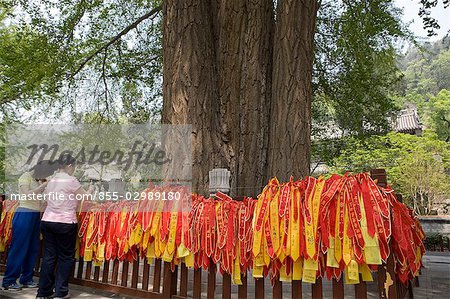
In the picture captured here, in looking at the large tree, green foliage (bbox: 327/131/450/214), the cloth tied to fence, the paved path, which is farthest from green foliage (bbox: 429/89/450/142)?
the paved path

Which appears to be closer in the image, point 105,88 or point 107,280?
point 107,280

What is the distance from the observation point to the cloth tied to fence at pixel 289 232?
303cm

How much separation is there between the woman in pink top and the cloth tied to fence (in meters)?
0.55

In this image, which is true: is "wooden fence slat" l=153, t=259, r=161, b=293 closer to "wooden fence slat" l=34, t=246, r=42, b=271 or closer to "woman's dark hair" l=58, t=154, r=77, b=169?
"woman's dark hair" l=58, t=154, r=77, b=169

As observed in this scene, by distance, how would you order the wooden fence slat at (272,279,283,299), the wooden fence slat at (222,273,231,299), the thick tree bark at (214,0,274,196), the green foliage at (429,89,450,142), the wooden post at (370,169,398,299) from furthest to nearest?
the green foliage at (429,89,450,142)
the thick tree bark at (214,0,274,196)
the wooden fence slat at (222,273,231,299)
the wooden fence slat at (272,279,283,299)
the wooden post at (370,169,398,299)

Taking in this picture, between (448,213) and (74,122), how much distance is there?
16324 mm

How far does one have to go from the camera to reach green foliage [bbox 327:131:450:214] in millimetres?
16797

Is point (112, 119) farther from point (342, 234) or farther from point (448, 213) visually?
point (448, 213)

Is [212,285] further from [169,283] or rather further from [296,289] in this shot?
[296,289]

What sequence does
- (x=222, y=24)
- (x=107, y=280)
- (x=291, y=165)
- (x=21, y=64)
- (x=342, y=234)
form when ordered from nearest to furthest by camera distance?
(x=342, y=234)
(x=107, y=280)
(x=291, y=165)
(x=222, y=24)
(x=21, y=64)

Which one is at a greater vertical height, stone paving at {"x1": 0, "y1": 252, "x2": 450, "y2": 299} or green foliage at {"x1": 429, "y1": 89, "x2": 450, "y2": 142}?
green foliage at {"x1": 429, "y1": 89, "x2": 450, "y2": 142}

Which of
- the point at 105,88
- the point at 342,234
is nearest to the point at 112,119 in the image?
the point at 105,88

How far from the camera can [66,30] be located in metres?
10.9

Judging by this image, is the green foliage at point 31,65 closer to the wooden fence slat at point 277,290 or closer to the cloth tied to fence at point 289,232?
the cloth tied to fence at point 289,232
